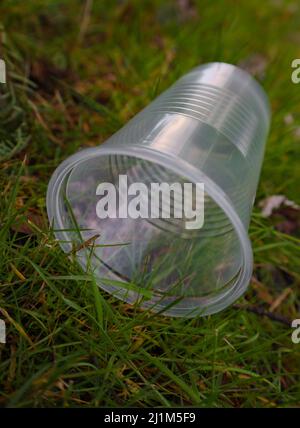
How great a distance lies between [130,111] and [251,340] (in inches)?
34.9

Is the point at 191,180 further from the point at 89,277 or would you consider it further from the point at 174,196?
the point at 174,196

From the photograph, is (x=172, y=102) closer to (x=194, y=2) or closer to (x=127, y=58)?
(x=127, y=58)

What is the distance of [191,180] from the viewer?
1020 mm

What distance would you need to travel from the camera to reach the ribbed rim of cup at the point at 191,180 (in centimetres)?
101

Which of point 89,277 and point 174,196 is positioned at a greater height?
point 174,196

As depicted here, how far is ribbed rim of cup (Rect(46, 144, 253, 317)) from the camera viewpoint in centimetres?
101

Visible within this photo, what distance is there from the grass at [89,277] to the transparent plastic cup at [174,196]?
0.07m

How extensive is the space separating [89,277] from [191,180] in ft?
1.06

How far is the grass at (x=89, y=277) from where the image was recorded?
108 cm

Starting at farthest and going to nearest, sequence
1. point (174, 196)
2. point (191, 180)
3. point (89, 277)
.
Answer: point (174, 196)
point (89, 277)
point (191, 180)

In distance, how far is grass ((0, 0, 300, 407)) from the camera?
1079 millimetres

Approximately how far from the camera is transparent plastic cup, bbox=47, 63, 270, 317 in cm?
111

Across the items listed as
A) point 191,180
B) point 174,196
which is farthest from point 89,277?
point 174,196

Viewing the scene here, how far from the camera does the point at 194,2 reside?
96.7 inches
